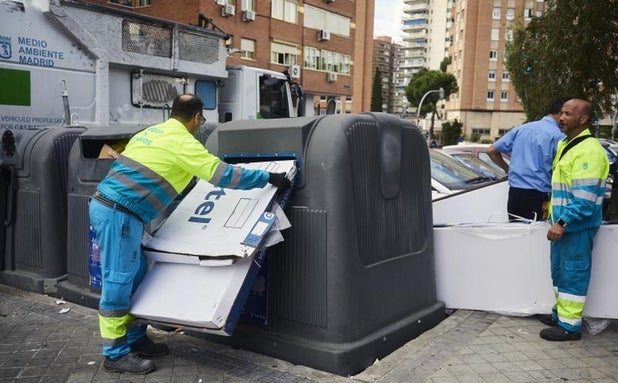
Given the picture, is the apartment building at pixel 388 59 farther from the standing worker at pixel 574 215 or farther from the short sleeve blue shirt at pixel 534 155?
the standing worker at pixel 574 215

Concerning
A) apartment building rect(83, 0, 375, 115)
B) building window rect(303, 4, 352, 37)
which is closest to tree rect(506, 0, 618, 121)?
apartment building rect(83, 0, 375, 115)

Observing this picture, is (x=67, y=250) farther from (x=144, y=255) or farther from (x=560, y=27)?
(x=560, y=27)

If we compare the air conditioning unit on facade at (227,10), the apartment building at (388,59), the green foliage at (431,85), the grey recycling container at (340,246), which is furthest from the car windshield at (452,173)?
the apartment building at (388,59)

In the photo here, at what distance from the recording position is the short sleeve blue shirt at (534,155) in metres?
4.88

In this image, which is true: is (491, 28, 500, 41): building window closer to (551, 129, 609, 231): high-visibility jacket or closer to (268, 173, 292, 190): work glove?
(551, 129, 609, 231): high-visibility jacket

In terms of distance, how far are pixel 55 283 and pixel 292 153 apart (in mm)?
2819

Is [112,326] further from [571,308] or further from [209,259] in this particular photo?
[571,308]

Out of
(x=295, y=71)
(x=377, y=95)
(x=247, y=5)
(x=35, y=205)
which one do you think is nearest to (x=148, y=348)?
(x=35, y=205)

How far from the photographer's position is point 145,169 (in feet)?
11.2

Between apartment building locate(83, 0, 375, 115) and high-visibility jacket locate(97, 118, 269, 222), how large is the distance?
2569 centimetres

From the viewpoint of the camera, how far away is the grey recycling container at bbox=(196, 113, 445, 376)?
3.43m

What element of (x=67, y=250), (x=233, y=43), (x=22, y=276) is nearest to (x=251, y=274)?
(x=67, y=250)

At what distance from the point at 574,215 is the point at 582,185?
233 mm

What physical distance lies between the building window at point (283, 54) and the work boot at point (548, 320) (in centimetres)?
3407
